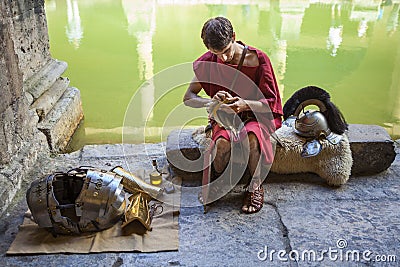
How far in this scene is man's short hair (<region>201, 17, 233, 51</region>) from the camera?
2.34m

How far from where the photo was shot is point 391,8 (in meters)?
12.1

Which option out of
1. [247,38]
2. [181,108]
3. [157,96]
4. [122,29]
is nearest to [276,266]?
[181,108]

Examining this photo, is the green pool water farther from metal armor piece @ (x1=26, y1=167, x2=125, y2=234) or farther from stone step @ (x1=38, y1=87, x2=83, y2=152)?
metal armor piece @ (x1=26, y1=167, x2=125, y2=234)

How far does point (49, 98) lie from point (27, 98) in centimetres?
33

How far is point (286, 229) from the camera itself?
2447mm

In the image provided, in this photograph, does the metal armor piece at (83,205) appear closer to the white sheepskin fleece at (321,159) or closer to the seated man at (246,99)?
the seated man at (246,99)

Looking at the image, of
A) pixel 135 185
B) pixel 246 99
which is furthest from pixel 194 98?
pixel 135 185

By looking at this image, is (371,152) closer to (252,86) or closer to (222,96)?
(252,86)

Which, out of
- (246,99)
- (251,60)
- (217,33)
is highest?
(217,33)

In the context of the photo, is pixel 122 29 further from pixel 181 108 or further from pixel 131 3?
pixel 181 108

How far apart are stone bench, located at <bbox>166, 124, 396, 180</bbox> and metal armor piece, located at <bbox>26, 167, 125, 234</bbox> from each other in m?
0.64

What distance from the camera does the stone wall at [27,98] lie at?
2.72 metres

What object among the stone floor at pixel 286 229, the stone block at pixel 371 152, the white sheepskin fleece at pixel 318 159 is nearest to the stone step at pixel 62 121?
the stone floor at pixel 286 229

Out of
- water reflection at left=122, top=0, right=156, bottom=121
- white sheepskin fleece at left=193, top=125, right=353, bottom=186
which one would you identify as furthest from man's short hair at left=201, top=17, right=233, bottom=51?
water reflection at left=122, top=0, right=156, bottom=121
